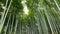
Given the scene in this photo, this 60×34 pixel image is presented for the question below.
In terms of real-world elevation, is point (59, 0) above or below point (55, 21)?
above

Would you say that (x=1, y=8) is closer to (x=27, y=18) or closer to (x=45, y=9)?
(x=45, y=9)

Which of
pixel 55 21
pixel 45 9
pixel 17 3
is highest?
pixel 17 3

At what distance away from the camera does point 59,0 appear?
23.4ft

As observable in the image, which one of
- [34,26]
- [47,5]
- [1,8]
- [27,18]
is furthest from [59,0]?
[27,18]

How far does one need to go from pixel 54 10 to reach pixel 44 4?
2.70 ft

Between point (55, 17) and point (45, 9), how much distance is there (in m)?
0.89

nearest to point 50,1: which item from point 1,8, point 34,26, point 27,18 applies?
point 1,8

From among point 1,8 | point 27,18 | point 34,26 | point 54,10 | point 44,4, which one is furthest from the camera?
point 27,18

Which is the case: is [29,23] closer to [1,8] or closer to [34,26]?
A: [34,26]

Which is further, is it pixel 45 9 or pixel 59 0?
pixel 45 9

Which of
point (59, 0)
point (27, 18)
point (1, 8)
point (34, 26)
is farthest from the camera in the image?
point (27, 18)

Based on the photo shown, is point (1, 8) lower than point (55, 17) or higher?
higher

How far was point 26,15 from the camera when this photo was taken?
14.0 metres

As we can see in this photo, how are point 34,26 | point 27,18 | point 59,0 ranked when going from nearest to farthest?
point 59,0 → point 34,26 → point 27,18
